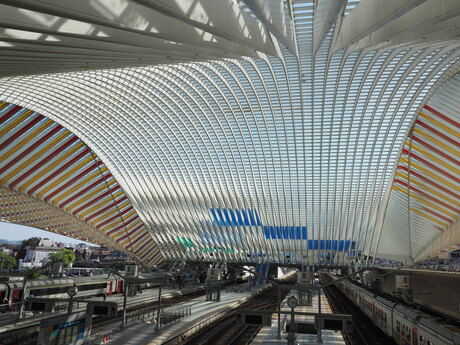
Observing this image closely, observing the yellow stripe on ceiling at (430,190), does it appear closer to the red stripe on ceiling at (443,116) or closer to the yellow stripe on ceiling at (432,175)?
the yellow stripe on ceiling at (432,175)

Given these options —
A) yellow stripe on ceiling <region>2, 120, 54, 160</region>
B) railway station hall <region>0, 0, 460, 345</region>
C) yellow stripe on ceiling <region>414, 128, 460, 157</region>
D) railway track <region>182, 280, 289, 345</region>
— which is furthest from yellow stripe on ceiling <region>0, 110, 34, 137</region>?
yellow stripe on ceiling <region>414, 128, 460, 157</region>

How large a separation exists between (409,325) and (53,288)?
2761 cm

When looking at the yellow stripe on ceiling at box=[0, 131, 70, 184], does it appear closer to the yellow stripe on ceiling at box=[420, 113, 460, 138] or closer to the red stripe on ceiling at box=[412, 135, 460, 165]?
the yellow stripe on ceiling at box=[420, 113, 460, 138]

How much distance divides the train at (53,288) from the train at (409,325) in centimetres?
2488

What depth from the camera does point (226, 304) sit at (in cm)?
3781

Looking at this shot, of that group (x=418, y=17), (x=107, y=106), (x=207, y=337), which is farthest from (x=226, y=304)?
(x=418, y=17)

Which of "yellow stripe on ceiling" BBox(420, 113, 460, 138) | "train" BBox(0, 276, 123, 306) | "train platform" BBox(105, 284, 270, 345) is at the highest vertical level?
"yellow stripe on ceiling" BBox(420, 113, 460, 138)

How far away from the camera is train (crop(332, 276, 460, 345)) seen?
15.8 metres

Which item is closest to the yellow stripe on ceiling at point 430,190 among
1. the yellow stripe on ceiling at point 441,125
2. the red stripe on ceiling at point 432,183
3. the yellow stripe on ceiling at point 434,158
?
the red stripe on ceiling at point 432,183

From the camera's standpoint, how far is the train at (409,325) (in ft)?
51.8

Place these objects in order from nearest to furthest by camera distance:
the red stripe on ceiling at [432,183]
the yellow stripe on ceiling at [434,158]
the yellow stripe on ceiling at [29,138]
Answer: the yellow stripe on ceiling at [434,158]
the red stripe on ceiling at [432,183]
the yellow stripe on ceiling at [29,138]

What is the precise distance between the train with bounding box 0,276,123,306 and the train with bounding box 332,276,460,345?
24881 millimetres

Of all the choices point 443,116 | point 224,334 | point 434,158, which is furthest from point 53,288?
point 434,158

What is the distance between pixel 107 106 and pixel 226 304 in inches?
955
